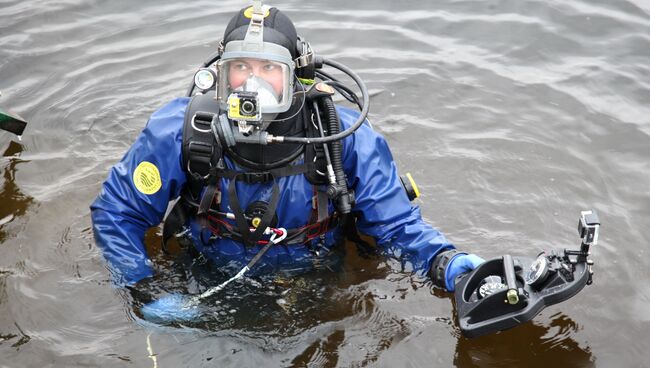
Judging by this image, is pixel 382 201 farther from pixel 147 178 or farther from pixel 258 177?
pixel 147 178

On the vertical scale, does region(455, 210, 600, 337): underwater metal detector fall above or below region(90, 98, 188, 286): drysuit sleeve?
below

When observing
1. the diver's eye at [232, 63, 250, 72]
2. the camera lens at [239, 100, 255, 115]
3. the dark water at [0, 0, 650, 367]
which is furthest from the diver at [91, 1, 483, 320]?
the dark water at [0, 0, 650, 367]

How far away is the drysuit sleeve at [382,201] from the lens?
3914 mm

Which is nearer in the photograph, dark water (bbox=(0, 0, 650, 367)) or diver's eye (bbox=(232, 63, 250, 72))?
diver's eye (bbox=(232, 63, 250, 72))

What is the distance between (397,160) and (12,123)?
3137mm

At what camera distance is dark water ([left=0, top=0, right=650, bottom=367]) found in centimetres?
402

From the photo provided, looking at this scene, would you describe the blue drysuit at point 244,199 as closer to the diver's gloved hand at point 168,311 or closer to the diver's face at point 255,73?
the diver's gloved hand at point 168,311

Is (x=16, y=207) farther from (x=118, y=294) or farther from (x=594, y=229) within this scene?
(x=594, y=229)

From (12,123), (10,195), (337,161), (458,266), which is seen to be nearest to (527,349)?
(458,266)

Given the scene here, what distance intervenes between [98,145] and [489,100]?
349 centimetres

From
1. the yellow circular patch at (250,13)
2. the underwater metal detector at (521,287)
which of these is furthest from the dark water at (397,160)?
the yellow circular patch at (250,13)

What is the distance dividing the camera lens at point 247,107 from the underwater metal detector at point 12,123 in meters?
3.11

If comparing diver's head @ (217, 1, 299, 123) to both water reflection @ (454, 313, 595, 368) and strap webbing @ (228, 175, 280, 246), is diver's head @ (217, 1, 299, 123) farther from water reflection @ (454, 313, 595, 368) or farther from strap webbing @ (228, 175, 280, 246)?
water reflection @ (454, 313, 595, 368)

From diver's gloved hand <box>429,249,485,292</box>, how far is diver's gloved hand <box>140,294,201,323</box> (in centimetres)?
139
